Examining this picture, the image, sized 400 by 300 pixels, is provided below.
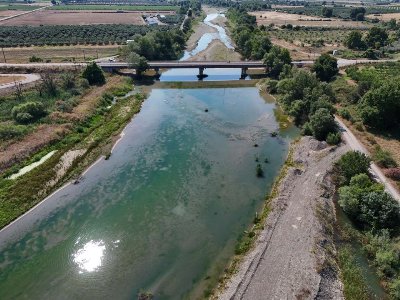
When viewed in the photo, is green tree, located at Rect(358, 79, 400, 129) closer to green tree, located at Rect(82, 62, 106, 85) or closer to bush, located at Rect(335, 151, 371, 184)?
bush, located at Rect(335, 151, 371, 184)

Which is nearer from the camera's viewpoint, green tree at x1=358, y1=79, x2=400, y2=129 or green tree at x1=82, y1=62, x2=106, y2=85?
green tree at x1=358, y1=79, x2=400, y2=129

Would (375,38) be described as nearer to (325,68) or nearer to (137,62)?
(325,68)

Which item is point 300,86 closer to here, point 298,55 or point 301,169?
point 301,169

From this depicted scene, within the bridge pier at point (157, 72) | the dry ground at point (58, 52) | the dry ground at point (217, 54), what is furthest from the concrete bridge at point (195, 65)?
the dry ground at point (217, 54)

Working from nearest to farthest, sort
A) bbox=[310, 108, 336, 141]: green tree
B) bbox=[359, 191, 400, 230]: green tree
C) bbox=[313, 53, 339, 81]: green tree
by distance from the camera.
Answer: bbox=[359, 191, 400, 230]: green tree
bbox=[310, 108, 336, 141]: green tree
bbox=[313, 53, 339, 81]: green tree

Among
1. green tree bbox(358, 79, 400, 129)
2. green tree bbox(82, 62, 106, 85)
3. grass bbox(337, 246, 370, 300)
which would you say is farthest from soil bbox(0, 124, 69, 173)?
green tree bbox(358, 79, 400, 129)

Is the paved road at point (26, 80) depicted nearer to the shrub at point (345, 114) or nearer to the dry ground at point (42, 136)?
the dry ground at point (42, 136)
